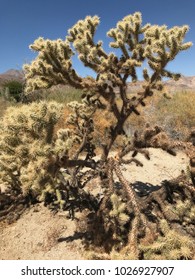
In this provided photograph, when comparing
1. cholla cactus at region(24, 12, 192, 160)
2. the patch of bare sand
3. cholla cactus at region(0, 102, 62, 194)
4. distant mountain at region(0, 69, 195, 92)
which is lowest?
the patch of bare sand

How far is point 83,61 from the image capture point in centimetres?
377

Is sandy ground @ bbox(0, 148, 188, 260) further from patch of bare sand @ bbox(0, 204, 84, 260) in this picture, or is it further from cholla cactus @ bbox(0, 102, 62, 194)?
cholla cactus @ bbox(0, 102, 62, 194)

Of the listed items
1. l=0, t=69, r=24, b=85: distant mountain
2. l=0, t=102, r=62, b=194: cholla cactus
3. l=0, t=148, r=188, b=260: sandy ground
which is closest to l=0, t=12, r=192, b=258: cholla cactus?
l=0, t=102, r=62, b=194: cholla cactus

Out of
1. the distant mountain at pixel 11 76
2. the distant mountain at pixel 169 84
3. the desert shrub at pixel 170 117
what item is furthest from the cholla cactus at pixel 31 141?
the distant mountain at pixel 11 76

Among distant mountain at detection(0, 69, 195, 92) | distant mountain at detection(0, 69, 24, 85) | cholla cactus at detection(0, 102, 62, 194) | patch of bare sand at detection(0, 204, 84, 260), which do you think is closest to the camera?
cholla cactus at detection(0, 102, 62, 194)

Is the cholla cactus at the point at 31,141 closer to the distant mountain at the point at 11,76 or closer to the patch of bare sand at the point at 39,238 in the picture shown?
the patch of bare sand at the point at 39,238

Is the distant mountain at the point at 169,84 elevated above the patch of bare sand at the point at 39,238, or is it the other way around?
the distant mountain at the point at 169,84

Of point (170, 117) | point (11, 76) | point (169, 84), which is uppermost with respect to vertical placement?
point (11, 76)

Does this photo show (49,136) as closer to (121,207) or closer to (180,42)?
(121,207)

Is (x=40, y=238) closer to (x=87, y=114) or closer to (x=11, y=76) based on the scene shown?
(x=87, y=114)

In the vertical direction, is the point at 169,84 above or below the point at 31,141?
above

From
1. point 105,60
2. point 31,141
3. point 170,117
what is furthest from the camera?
point 170,117

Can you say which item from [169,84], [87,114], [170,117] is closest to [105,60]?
[87,114]

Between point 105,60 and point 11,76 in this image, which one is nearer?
point 105,60
